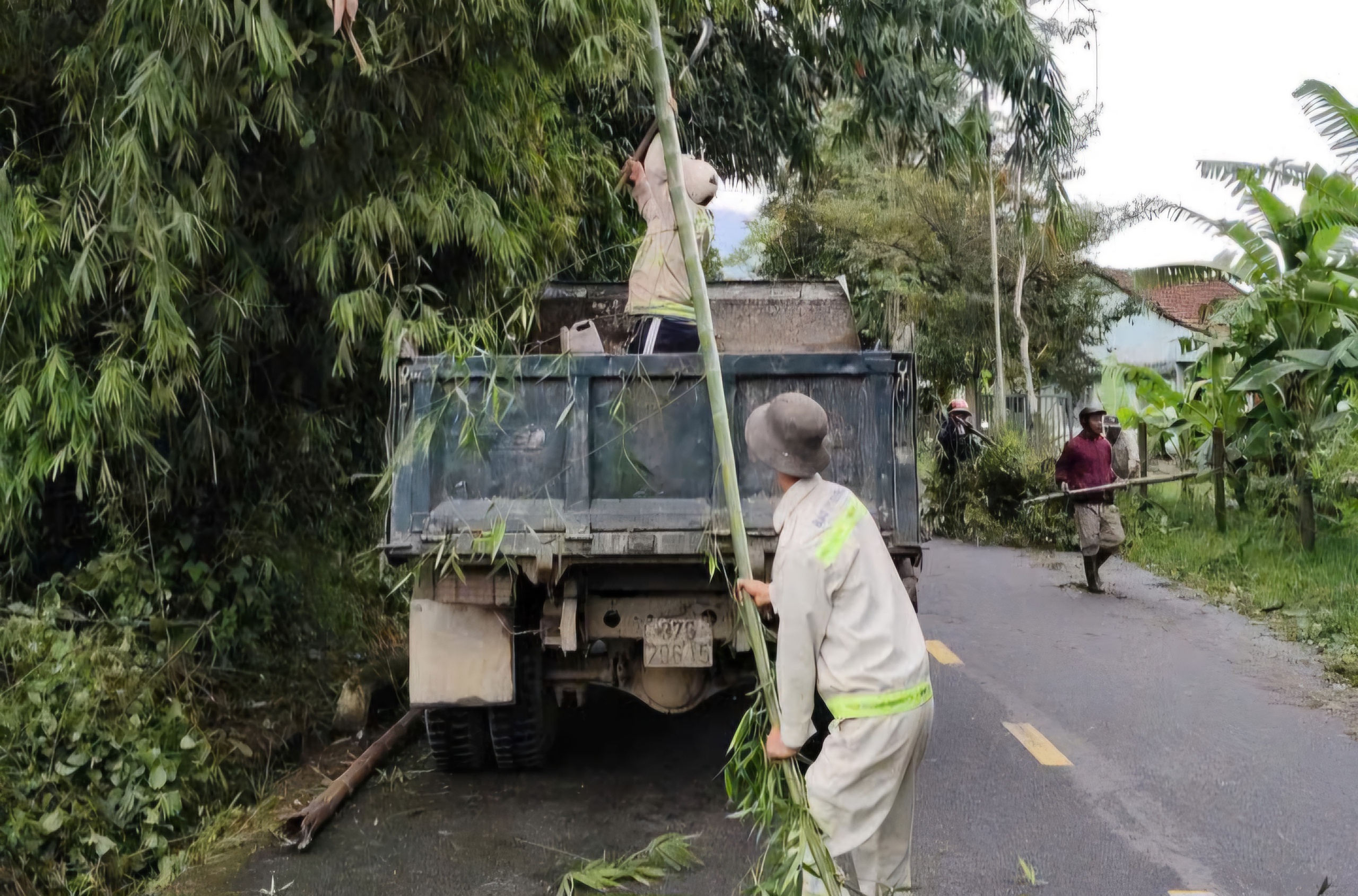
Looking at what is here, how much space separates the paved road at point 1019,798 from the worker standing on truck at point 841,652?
1.25m

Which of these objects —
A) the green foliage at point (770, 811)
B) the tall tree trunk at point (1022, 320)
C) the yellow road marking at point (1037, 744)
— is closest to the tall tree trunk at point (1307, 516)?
the yellow road marking at point (1037, 744)

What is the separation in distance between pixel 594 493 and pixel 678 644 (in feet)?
2.28

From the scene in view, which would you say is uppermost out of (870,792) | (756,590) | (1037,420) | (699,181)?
(699,181)

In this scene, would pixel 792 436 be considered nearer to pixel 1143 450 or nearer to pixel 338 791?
pixel 338 791

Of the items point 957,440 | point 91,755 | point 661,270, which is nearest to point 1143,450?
point 957,440

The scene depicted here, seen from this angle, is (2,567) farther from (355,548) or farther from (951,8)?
(951,8)

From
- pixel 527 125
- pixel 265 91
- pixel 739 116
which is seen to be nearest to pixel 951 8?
pixel 739 116

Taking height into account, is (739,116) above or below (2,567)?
above

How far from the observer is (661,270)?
5.38 meters

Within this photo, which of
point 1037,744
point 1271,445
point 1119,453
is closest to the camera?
point 1037,744

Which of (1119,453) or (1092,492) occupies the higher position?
(1119,453)

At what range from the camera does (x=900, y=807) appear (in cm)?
320

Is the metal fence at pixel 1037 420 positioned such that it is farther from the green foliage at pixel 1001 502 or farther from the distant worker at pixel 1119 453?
the green foliage at pixel 1001 502

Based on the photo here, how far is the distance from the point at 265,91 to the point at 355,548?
3268 mm
